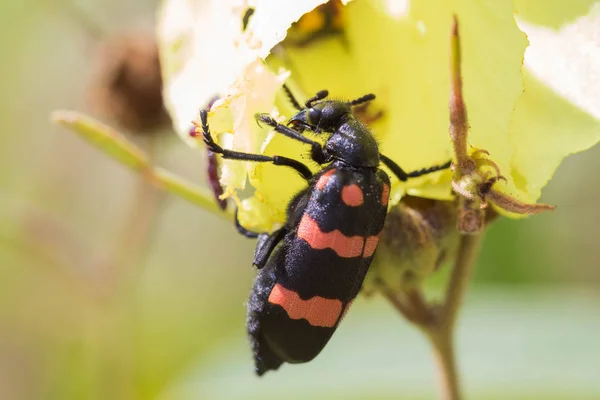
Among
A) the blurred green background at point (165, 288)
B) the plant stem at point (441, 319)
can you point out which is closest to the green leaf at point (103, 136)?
the plant stem at point (441, 319)

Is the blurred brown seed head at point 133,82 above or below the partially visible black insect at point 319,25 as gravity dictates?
above

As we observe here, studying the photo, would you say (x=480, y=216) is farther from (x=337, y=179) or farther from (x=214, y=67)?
(x=214, y=67)

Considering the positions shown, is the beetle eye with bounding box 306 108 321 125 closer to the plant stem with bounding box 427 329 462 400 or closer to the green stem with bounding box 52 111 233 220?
the green stem with bounding box 52 111 233 220

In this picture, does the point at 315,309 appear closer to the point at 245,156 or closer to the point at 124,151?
the point at 245,156

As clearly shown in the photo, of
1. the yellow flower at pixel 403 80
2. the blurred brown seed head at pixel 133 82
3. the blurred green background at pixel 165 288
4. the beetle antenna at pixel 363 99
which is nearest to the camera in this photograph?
the yellow flower at pixel 403 80

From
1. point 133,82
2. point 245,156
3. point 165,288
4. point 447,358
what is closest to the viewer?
point 245,156

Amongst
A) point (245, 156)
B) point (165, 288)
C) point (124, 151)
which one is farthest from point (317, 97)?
point (165, 288)

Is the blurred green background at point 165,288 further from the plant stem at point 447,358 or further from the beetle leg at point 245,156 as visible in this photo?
the beetle leg at point 245,156
